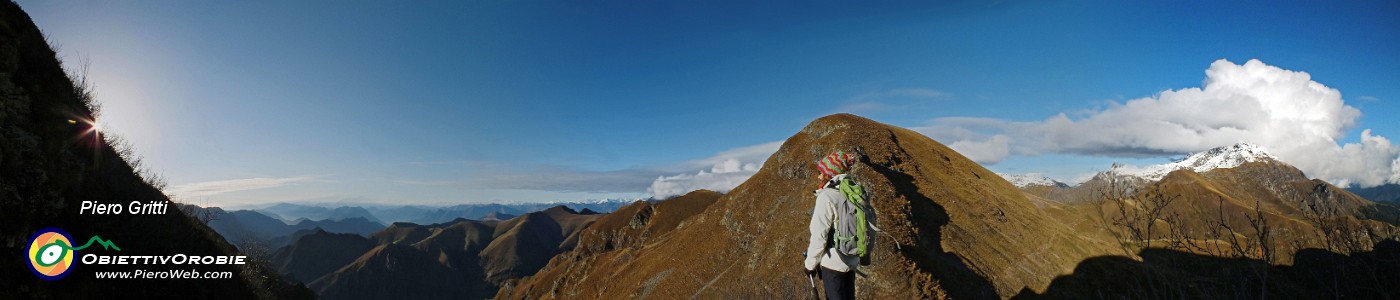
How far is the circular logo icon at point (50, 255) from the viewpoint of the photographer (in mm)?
12828

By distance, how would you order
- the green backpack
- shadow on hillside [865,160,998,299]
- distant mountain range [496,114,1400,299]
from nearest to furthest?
the green backpack → distant mountain range [496,114,1400,299] → shadow on hillside [865,160,998,299]

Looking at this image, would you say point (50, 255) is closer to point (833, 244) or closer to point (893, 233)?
point (833, 244)

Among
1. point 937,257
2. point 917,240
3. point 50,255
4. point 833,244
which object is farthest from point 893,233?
point 50,255

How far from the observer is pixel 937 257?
37.0 metres

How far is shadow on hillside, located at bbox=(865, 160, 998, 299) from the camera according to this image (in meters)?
33.5

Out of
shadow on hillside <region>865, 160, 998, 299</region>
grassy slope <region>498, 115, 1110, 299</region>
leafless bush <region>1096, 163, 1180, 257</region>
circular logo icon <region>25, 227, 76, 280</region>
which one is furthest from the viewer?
grassy slope <region>498, 115, 1110, 299</region>

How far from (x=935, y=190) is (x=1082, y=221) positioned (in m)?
26.1

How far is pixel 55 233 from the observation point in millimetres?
14227

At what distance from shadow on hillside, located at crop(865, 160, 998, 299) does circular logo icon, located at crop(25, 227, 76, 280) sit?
124ft

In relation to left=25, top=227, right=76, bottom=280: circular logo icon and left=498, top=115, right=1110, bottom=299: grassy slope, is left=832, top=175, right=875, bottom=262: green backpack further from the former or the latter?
left=498, top=115, right=1110, bottom=299: grassy slope

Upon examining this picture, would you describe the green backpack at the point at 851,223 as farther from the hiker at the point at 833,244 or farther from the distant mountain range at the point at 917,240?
the distant mountain range at the point at 917,240

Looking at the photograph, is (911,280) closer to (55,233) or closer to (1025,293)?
(1025,293)

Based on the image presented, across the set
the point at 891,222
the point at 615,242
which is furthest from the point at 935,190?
the point at 615,242

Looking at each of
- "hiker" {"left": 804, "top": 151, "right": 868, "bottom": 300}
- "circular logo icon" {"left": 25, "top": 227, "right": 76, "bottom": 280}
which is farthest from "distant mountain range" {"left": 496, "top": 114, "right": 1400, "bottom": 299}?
"circular logo icon" {"left": 25, "top": 227, "right": 76, "bottom": 280}
